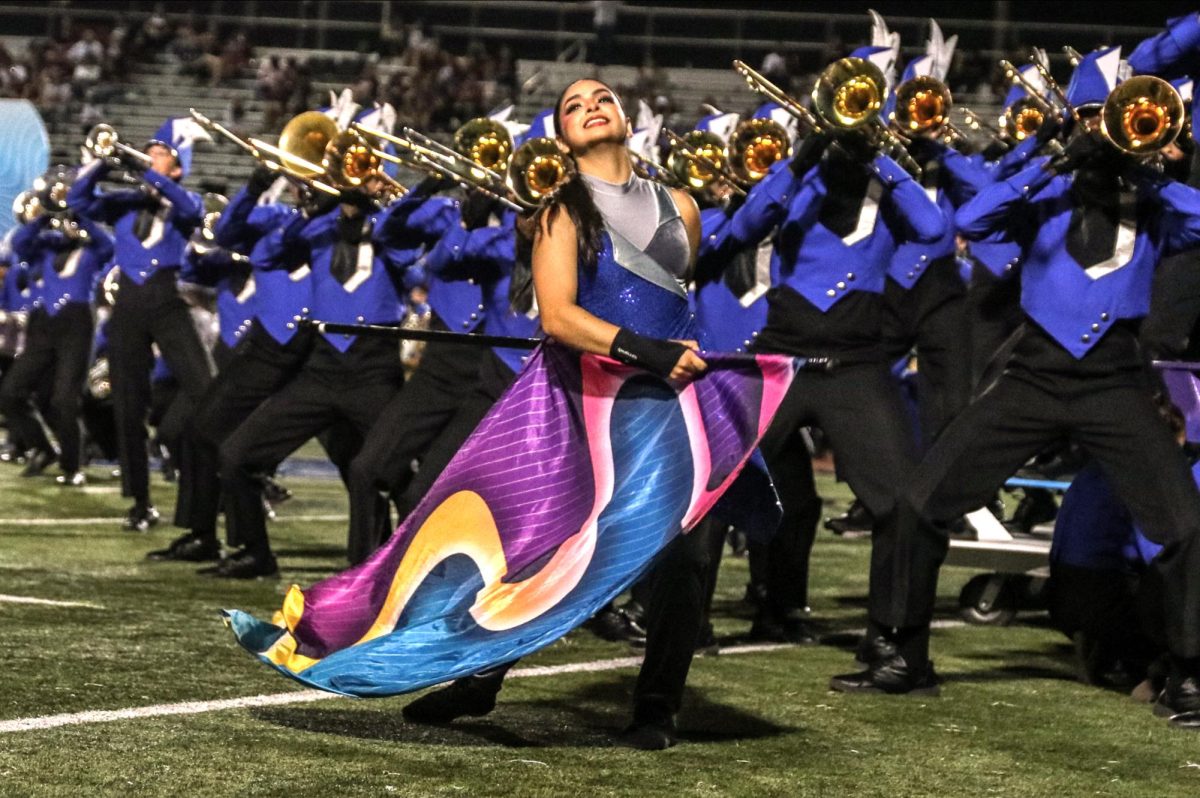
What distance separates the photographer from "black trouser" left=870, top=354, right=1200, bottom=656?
592 centimetres

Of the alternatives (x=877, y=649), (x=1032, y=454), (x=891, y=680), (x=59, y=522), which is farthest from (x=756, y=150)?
(x=59, y=522)

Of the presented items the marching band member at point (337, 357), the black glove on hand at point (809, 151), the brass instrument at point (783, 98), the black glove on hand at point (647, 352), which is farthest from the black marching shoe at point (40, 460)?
the black glove on hand at point (647, 352)

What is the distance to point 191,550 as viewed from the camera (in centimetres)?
948

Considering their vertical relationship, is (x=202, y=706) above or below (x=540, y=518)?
below

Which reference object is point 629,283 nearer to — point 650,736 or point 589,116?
point 589,116

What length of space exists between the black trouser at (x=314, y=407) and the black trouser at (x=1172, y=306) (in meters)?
3.15

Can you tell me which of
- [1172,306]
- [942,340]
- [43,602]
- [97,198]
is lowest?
[43,602]

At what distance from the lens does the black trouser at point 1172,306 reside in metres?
6.98

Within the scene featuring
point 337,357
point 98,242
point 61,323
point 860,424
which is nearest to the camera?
point 860,424

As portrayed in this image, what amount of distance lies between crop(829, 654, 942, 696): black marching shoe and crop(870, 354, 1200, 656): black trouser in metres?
0.13

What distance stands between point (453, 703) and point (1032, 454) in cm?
198

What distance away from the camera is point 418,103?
2630 centimetres

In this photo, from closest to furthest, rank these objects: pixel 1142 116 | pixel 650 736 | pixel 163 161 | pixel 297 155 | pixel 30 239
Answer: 1. pixel 650 736
2. pixel 1142 116
3. pixel 297 155
4. pixel 163 161
5. pixel 30 239

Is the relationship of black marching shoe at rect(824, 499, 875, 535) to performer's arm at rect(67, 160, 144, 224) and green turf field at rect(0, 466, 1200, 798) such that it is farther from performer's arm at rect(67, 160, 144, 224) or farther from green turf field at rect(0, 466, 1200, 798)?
performer's arm at rect(67, 160, 144, 224)
